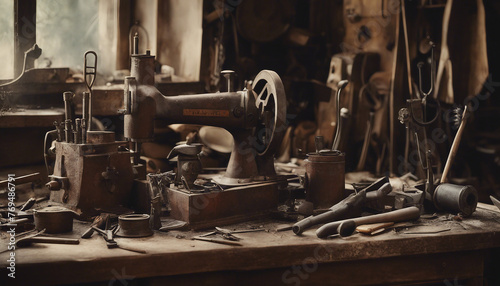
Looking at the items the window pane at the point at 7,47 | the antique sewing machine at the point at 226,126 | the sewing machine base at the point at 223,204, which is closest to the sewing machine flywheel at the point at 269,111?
the antique sewing machine at the point at 226,126

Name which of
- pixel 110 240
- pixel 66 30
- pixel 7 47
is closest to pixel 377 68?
pixel 66 30

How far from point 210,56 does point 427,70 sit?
6.36 feet

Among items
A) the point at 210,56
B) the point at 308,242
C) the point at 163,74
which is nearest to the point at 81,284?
the point at 308,242

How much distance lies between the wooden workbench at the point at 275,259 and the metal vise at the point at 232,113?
35 cm

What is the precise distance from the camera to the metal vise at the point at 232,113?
312cm

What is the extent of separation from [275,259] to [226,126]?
0.84 metres

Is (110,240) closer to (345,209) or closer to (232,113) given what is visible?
(232,113)

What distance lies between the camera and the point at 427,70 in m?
5.76

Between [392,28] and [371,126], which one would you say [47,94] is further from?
[392,28]

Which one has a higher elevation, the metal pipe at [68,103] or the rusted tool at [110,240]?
the metal pipe at [68,103]

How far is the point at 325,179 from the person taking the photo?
10.8 feet

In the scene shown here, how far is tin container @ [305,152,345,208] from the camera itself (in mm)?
3305

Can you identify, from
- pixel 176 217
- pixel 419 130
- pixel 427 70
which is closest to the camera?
pixel 176 217

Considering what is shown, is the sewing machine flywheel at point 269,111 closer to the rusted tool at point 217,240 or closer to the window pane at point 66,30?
the rusted tool at point 217,240
